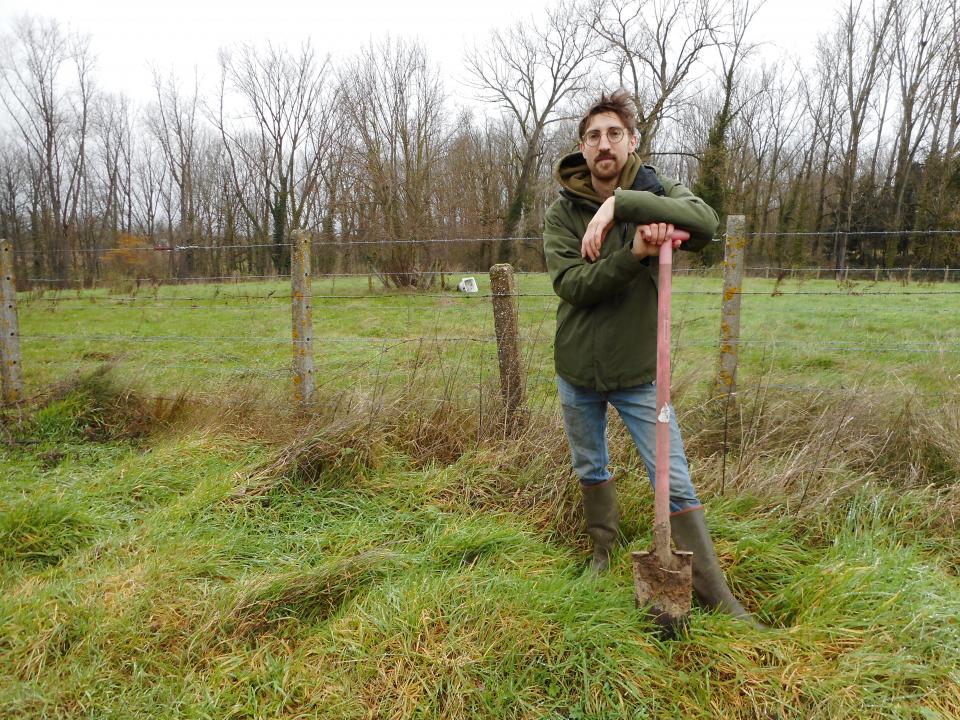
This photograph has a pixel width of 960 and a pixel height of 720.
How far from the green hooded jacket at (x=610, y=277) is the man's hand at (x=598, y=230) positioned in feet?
0.11

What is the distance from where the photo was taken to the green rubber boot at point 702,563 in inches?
89.3

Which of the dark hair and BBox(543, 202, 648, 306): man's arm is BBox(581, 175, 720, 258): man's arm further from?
the dark hair

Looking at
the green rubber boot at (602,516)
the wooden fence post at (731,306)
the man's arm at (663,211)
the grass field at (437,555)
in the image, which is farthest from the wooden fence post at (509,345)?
the man's arm at (663,211)

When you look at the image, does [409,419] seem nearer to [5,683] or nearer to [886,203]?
[5,683]

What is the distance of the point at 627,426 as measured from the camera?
2396 millimetres

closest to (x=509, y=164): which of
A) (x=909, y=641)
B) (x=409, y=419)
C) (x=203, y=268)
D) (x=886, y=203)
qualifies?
(x=886, y=203)

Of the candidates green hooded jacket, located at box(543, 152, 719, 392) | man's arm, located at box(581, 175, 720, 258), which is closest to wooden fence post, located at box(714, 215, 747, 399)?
green hooded jacket, located at box(543, 152, 719, 392)

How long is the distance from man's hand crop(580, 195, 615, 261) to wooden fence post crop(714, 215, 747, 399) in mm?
2120

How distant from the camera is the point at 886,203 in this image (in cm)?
2973

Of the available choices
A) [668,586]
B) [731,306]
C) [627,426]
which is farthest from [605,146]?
[731,306]

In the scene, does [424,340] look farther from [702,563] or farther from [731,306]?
[702,563]

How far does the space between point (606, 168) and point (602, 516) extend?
4.91ft

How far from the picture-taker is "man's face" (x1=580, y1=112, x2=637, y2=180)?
7.25ft

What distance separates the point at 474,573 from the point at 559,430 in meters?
1.22
